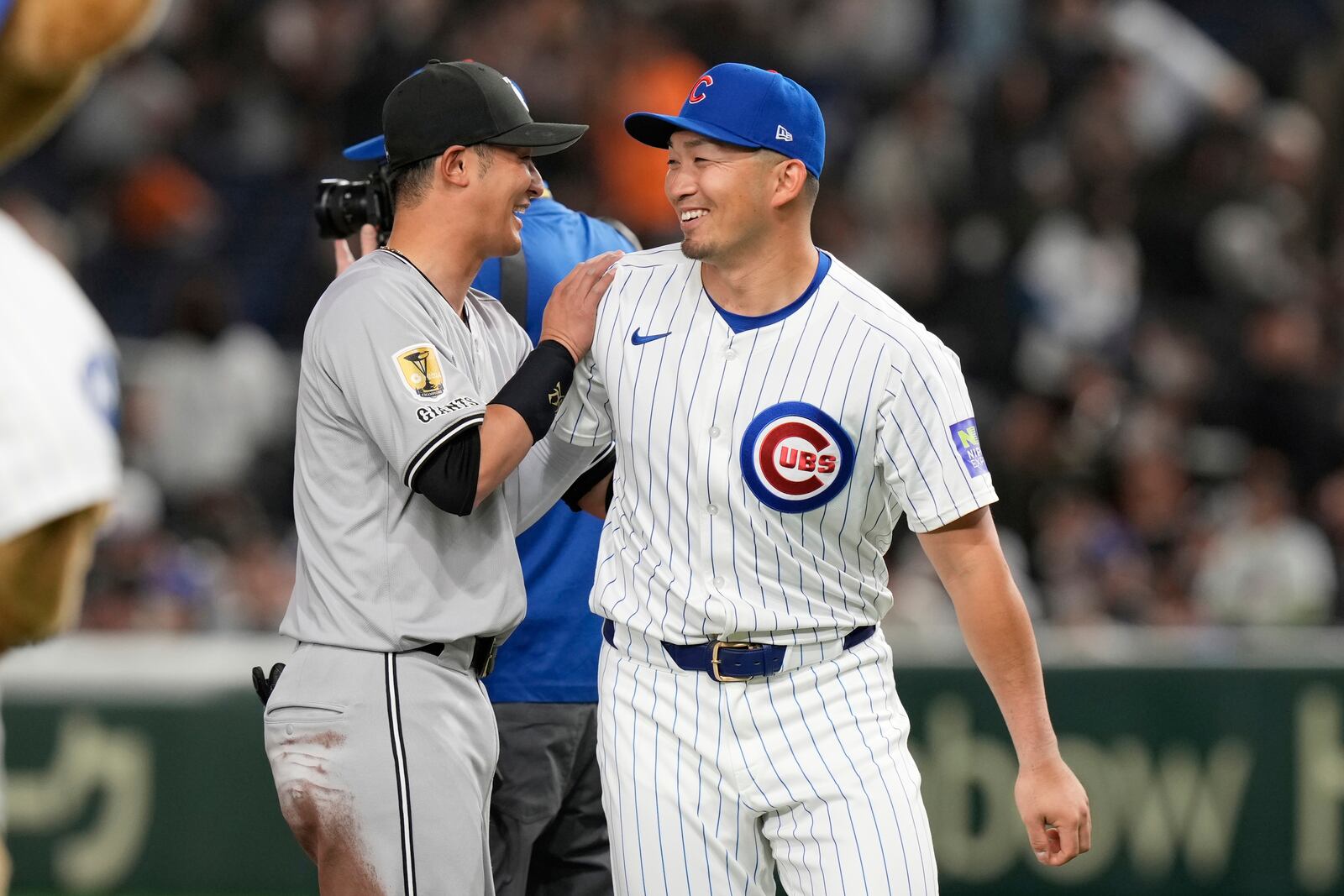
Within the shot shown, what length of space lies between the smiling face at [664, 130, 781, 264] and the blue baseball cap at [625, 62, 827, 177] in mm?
37

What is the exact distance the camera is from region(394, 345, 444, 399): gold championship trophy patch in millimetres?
3615

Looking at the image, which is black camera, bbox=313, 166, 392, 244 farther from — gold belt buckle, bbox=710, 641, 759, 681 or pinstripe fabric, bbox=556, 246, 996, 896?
gold belt buckle, bbox=710, 641, 759, 681

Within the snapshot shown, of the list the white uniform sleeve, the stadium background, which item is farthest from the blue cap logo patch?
the stadium background

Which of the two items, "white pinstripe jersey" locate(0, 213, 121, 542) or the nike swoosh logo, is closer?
"white pinstripe jersey" locate(0, 213, 121, 542)

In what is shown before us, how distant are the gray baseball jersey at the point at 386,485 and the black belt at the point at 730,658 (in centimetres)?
39

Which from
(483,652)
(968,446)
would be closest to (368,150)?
(483,652)

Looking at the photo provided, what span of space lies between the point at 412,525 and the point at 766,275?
33.2 inches

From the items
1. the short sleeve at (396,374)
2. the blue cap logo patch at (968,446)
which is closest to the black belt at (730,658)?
the blue cap logo patch at (968,446)

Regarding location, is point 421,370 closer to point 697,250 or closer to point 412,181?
point 412,181

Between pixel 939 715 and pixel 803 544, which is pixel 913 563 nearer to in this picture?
pixel 939 715

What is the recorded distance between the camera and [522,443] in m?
3.67

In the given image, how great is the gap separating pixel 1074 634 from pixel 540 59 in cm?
563

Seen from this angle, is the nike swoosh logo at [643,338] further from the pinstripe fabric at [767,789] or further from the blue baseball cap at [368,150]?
the blue baseball cap at [368,150]

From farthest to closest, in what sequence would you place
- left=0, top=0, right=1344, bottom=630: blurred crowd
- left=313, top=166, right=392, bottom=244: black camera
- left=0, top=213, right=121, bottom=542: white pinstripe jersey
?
left=0, top=0, right=1344, bottom=630: blurred crowd → left=313, top=166, right=392, bottom=244: black camera → left=0, top=213, right=121, bottom=542: white pinstripe jersey
